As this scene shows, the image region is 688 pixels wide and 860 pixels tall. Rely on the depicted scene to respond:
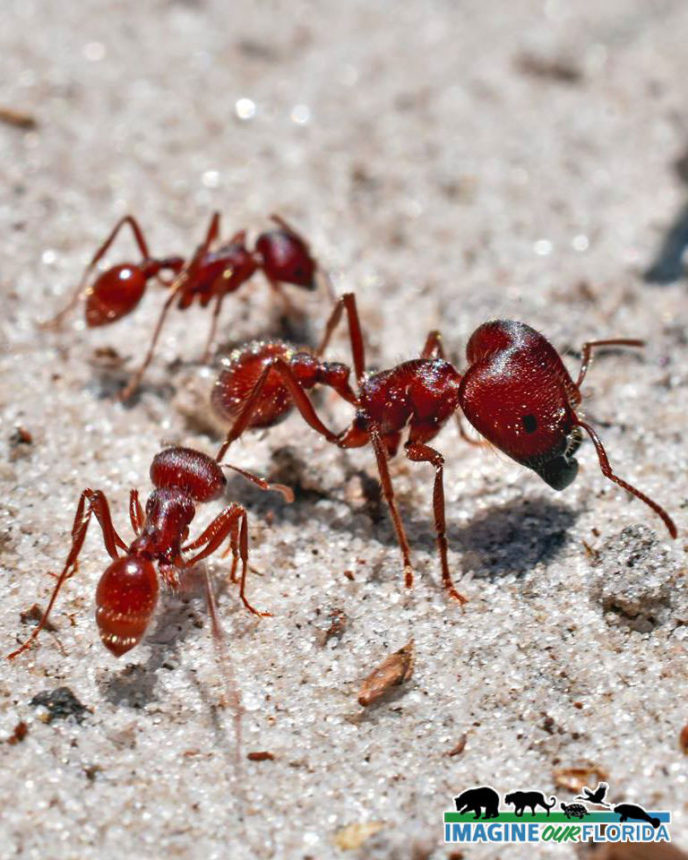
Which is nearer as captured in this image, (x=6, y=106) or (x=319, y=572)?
(x=319, y=572)

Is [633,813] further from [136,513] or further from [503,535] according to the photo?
[136,513]

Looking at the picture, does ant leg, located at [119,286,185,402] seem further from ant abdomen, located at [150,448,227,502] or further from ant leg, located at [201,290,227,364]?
ant abdomen, located at [150,448,227,502]

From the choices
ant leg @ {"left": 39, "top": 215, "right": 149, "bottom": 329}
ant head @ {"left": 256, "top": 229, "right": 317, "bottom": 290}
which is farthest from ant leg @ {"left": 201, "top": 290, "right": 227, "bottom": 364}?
ant leg @ {"left": 39, "top": 215, "right": 149, "bottom": 329}

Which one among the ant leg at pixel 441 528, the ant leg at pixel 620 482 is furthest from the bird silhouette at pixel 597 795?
the ant leg at pixel 620 482

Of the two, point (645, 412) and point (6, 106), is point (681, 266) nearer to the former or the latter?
point (645, 412)

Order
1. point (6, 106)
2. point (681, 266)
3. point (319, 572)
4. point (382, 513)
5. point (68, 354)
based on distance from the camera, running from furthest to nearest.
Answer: point (6, 106), point (681, 266), point (68, 354), point (382, 513), point (319, 572)

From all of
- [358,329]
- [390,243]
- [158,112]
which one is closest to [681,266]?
[390,243]
